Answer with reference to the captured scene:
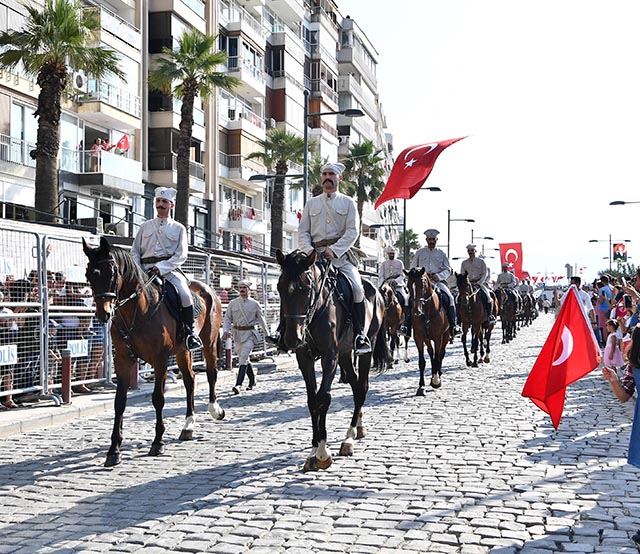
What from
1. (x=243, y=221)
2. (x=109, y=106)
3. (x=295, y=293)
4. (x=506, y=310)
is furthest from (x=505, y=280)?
(x=295, y=293)

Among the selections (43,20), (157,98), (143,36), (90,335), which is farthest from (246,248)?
(90,335)

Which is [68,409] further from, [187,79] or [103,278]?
[187,79]

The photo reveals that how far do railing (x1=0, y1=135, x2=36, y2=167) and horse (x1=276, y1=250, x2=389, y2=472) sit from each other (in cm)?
2410

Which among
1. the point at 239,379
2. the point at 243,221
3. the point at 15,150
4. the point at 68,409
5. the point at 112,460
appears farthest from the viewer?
the point at 243,221

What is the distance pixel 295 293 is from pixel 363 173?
2142 inches

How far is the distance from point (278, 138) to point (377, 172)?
46.8 ft

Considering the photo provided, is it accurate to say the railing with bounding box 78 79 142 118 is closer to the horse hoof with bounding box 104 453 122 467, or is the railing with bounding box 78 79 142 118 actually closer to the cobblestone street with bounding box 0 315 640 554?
the cobblestone street with bounding box 0 315 640 554

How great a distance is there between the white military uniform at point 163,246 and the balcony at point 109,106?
26.7 metres

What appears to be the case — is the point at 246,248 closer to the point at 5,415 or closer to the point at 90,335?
the point at 90,335

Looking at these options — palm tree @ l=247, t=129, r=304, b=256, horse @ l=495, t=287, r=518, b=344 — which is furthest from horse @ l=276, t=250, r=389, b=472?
palm tree @ l=247, t=129, r=304, b=256

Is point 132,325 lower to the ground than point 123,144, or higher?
lower

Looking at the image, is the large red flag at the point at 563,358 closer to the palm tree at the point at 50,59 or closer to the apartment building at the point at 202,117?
the palm tree at the point at 50,59

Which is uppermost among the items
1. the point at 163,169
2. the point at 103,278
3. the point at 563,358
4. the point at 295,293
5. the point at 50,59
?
the point at 163,169

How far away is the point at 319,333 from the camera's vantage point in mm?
8281
